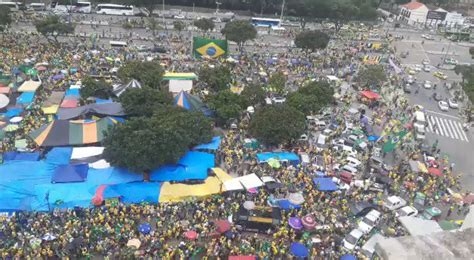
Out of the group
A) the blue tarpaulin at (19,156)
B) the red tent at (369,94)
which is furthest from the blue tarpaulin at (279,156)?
the red tent at (369,94)

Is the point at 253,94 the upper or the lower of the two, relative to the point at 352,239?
upper

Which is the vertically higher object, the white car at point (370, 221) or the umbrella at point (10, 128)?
the umbrella at point (10, 128)

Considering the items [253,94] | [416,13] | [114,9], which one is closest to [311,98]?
[253,94]

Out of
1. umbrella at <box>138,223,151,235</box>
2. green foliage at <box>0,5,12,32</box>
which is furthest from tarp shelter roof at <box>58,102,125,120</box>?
green foliage at <box>0,5,12,32</box>

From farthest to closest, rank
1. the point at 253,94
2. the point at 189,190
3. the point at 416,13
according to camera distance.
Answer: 1. the point at 416,13
2. the point at 253,94
3. the point at 189,190

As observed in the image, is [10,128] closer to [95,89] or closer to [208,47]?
[95,89]

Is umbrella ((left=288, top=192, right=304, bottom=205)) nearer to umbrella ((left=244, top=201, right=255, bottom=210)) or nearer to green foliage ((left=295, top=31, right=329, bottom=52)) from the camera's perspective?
umbrella ((left=244, top=201, right=255, bottom=210))

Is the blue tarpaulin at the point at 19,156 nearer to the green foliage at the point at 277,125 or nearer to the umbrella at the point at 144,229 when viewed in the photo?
the umbrella at the point at 144,229
